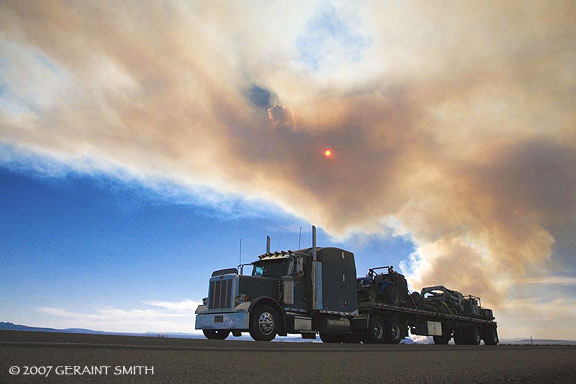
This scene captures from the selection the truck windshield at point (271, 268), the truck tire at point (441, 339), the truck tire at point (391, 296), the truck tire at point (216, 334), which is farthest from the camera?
the truck tire at point (441, 339)

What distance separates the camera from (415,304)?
65.6 ft

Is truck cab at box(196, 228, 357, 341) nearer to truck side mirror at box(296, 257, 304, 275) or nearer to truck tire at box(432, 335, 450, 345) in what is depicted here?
truck side mirror at box(296, 257, 304, 275)

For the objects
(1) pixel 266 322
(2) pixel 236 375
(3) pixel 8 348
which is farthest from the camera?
(1) pixel 266 322

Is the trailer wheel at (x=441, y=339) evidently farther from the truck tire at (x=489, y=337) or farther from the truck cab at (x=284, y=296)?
the truck cab at (x=284, y=296)

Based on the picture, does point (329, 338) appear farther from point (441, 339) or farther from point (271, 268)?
point (441, 339)

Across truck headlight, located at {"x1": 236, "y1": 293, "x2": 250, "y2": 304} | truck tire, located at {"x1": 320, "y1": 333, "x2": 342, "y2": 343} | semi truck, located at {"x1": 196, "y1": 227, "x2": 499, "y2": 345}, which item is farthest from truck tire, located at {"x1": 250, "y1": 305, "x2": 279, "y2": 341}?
truck tire, located at {"x1": 320, "y1": 333, "x2": 342, "y2": 343}

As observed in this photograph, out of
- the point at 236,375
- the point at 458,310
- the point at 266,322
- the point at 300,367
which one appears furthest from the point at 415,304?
the point at 236,375

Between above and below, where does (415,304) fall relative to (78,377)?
above

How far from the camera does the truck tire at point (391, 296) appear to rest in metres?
18.4

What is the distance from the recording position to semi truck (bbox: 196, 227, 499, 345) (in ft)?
43.0

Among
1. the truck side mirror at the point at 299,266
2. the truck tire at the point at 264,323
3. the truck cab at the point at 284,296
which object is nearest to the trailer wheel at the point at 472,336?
the truck cab at the point at 284,296

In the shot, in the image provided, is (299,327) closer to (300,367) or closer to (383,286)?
(383,286)

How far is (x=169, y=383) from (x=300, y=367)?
86.0 inches

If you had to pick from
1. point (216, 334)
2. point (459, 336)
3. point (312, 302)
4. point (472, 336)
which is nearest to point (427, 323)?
point (459, 336)
